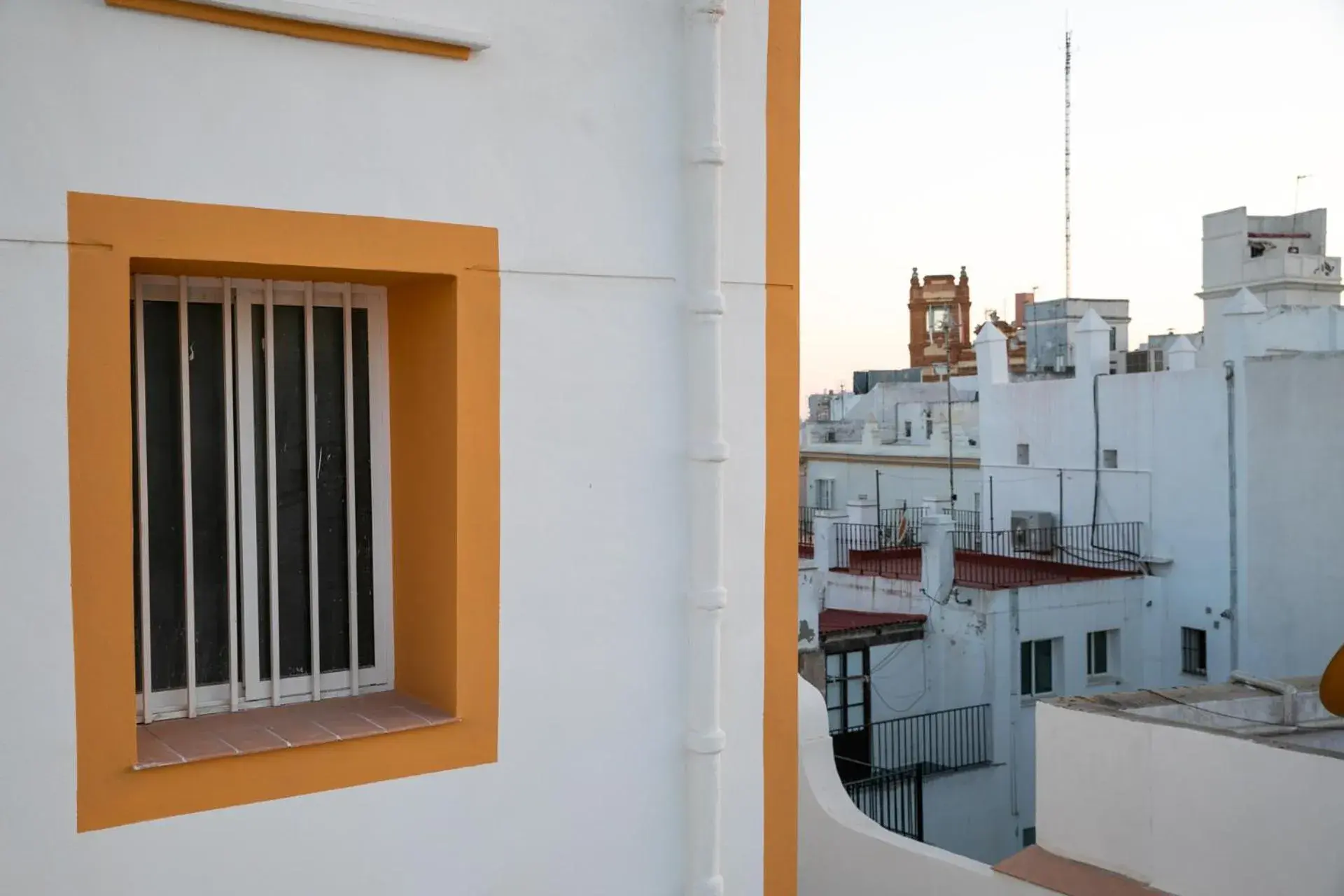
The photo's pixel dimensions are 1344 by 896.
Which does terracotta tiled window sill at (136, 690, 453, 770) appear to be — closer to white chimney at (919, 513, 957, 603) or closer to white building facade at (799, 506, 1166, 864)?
white building facade at (799, 506, 1166, 864)

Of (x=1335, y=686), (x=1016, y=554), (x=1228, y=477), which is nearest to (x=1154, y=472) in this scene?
(x=1228, y=477)

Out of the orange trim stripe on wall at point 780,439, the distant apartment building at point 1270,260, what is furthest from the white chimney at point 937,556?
the orange trim stripe on wall at point 780,439

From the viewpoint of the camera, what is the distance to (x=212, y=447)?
3.92 metres

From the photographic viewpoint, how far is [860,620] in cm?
1953

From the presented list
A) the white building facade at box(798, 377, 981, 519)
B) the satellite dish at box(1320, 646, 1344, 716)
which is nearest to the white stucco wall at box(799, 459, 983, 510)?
the white building facade at box(798, 377, 981, 519)

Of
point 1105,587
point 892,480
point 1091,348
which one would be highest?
point 1091,348

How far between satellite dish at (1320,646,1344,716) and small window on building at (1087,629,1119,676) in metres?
16.3

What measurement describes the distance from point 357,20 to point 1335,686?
14.1 ft

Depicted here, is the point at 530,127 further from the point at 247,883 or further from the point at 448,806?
the point at 247,883

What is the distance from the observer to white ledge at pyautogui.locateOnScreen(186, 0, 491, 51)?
11.7 feet

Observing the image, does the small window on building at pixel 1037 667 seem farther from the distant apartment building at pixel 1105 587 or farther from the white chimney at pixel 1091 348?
the white chimney at pixel 1091 348

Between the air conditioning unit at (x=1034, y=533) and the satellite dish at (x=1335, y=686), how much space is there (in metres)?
19.7

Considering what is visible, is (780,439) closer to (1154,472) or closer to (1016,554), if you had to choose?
(1154,472)

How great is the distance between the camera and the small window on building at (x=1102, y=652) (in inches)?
815
